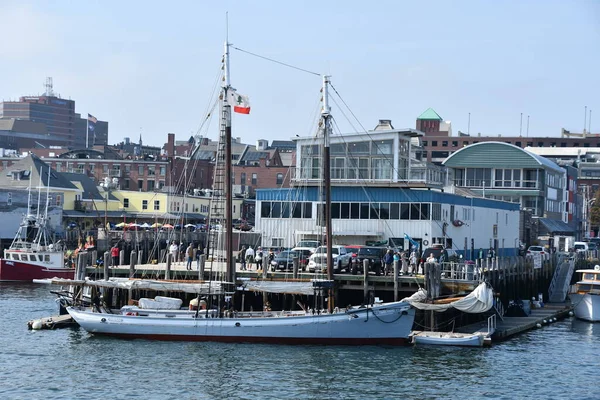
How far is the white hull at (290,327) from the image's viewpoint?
52.9 metres

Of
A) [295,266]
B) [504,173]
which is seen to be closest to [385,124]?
[504,173]

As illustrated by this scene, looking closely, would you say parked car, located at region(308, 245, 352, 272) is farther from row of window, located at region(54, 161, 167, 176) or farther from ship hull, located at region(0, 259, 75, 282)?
row of window, located at region(54, 161, 167, 176)

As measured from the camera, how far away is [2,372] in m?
46.1

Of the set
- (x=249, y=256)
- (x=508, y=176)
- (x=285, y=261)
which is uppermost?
(x=508, y=176)

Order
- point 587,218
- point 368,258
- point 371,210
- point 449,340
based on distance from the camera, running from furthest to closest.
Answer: point 587,218, point 371,210, point 368,258, point 449,340

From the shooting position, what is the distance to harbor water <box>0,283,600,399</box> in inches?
1695

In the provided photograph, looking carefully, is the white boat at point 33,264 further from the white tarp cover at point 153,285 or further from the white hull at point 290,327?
the white hull at point 290,327

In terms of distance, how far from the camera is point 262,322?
175ft

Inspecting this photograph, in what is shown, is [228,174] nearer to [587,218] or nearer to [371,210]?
[371,210]

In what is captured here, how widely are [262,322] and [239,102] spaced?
1286 centimetres

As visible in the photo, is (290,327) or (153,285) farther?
(153,285)

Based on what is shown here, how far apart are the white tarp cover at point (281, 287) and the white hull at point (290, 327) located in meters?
2.11

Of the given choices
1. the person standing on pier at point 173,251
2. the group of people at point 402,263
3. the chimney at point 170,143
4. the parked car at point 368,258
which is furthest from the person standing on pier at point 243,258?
the chimney at point 170,143

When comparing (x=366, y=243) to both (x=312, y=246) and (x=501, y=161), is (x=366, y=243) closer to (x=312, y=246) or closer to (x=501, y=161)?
(x=312, y=246)
